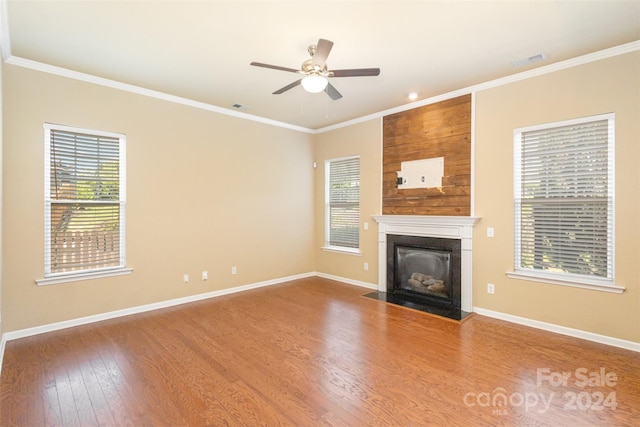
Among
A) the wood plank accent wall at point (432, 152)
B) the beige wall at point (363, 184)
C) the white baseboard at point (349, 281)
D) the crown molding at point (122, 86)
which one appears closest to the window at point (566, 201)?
the wood plank accent wall at point (432, 152)

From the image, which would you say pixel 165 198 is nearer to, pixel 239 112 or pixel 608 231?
pixel 239 112

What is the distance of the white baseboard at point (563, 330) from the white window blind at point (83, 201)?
15.8ft

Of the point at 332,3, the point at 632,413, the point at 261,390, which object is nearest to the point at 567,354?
the point at 632,413

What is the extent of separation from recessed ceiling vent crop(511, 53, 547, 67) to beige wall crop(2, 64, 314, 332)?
145 inches

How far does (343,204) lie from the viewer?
19.3 feet

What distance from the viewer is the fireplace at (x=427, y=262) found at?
4180mm

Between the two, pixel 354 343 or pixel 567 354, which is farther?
pixel 354 343

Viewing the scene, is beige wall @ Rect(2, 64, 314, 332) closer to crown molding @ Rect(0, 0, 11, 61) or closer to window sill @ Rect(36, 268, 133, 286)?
window sill @ Rect(36, 268, 133, 286)

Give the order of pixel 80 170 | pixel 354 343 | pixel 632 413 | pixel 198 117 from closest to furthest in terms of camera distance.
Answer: pixel 632 413
pixel 354 343
pixel 80 170
pixel 198 117

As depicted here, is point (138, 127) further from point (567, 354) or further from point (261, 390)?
point (567, 354)

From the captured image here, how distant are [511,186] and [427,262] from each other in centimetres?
155

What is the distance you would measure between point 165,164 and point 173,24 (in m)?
2.11

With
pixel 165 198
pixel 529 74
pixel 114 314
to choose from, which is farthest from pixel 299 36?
pixel 114 314

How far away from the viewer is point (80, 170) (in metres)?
3.68
